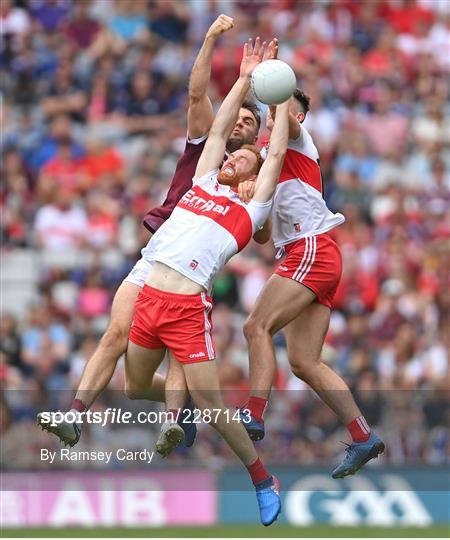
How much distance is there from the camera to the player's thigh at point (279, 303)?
12.1 m

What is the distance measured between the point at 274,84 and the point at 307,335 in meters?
2.12

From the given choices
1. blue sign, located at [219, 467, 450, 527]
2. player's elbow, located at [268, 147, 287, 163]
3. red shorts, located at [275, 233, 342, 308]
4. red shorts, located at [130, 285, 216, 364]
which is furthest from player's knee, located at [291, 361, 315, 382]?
blue sign, located at [219, 467, 450, 527]

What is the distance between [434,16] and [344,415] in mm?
11914

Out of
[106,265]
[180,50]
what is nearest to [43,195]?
[106,265]

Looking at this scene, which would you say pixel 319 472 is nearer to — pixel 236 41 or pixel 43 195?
pixel 43 195

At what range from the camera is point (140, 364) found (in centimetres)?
1191

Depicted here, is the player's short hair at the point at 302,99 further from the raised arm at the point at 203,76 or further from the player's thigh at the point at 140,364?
the player's thigh at the point at 140,364

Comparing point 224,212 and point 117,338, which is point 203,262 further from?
point 117,338

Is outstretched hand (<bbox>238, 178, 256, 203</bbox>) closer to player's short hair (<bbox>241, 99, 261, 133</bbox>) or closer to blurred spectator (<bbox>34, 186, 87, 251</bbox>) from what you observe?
player's short hair (<bbox>241, 99, 261, 133</bbox>)

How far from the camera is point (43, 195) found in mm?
20188

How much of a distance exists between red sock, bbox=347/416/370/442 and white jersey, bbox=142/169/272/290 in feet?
5.56

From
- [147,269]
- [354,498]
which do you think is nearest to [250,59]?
[147,269]

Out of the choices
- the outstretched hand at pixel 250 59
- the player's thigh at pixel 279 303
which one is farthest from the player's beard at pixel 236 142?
the player's thigh at pixel 279 303

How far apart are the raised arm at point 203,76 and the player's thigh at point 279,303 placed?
54.5 inches
